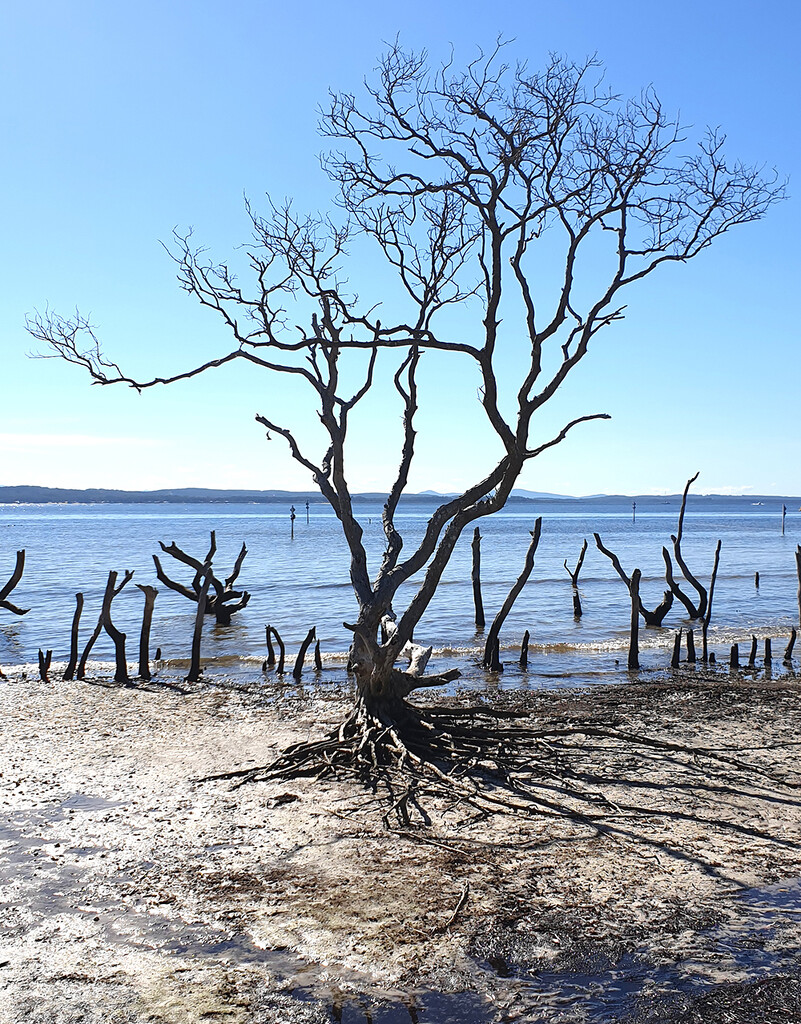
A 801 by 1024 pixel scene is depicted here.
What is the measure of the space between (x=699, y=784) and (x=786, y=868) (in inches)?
84.0

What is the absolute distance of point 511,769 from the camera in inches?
372

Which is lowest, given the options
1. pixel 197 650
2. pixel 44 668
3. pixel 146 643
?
pixel 44 668

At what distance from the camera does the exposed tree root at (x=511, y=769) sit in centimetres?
829

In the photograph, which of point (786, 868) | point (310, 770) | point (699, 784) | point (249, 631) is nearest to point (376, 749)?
point (310, 770)

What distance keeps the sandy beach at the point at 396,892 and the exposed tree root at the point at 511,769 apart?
0.21 ft

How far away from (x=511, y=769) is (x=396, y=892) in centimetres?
321

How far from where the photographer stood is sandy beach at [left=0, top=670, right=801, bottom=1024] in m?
5.11

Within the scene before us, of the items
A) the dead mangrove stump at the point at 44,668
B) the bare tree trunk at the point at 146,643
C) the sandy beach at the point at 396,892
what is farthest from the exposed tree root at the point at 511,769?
the dead mangrove stump at the point at 44,668

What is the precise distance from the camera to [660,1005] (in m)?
4.99

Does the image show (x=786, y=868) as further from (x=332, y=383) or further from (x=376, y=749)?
(x=332, y=383)

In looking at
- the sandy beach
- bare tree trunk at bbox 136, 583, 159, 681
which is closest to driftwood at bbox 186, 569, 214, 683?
bare tree trunk at bbox 136, 583, 159, 681

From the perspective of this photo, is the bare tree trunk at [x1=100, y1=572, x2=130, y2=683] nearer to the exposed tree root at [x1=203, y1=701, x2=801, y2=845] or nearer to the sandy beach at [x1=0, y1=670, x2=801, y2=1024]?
→ the sandy beach at [x1=0, y1=670, x2=801, y2=1024]

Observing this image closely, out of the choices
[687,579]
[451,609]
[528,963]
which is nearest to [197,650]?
[528,963]

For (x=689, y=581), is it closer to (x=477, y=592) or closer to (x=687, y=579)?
(x=687, y=579)
